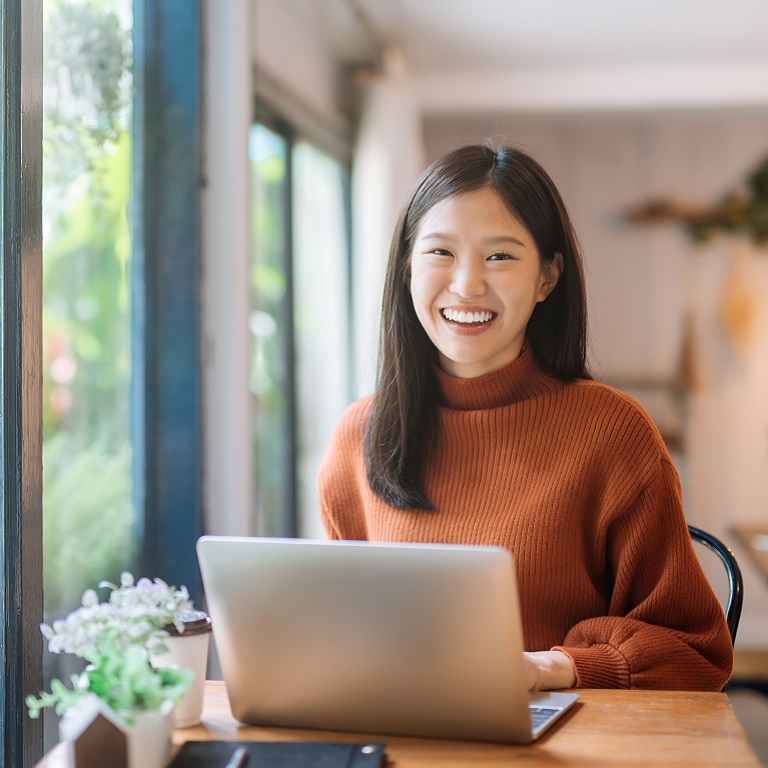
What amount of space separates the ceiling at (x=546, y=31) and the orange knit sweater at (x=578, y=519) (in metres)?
2.41

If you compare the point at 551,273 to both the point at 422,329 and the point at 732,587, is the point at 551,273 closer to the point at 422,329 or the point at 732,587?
the point at 422,329

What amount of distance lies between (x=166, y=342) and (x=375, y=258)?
69.4 inches

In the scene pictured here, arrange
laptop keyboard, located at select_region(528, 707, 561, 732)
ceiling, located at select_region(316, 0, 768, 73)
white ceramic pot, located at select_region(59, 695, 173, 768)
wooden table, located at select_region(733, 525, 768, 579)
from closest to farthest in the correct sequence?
white ceramic pot, located at select_region(59, 695, 173, 768) < laptop keyboard, located at select_region(528, 707, 561, 732) < wooden table, located at select_region(733, 525, 768, 579) < ceiling, located at select_region(316, 0, 768, 73)

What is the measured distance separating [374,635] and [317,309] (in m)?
3.01

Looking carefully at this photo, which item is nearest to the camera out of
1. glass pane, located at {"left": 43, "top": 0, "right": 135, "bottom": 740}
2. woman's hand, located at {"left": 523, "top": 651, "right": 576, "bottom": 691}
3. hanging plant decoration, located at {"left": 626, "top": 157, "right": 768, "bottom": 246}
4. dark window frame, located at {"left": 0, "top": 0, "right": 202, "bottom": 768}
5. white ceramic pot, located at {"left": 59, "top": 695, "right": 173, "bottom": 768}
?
white ceramic pot, located at {"left": 59, "top": 695, "right": 173, "bottom": 768}

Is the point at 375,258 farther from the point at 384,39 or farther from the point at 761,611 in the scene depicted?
the point at 761,611

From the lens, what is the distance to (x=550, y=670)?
1.11m

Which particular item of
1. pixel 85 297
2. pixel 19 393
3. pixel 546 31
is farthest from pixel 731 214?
pixel 19 393

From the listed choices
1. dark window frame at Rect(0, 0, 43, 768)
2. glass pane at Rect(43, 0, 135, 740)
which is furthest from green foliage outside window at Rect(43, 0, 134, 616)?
dark window frame at Rect(0, 0, 43, 768)

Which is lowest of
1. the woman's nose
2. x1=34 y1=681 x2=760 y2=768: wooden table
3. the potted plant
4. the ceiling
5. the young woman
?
x1=34 y1=681 x2=760 y2=768: wooden table

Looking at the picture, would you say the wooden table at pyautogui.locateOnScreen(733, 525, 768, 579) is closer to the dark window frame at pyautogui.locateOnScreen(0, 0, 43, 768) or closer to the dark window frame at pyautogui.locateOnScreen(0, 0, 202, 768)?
the dark window frame at pyautogui.locateOnScreen(0, 0, 202, 768)

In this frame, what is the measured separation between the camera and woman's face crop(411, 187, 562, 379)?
1326 millimetres

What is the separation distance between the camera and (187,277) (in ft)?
7.54

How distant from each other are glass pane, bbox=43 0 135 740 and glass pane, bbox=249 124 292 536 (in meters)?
1.00
